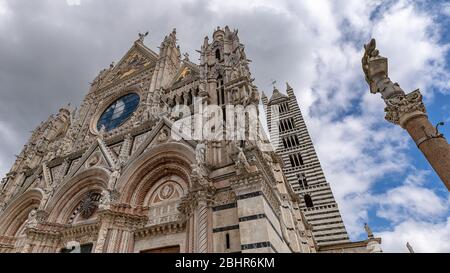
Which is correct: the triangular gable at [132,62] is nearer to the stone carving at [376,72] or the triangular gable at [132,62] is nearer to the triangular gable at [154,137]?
the triangular gable at [154,137]

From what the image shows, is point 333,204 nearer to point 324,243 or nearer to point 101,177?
point 324,243

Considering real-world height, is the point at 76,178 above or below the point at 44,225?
above

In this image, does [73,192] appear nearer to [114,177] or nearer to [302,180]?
[114,177]

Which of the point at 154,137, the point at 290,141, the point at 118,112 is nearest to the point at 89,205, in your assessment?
the point at 154,137

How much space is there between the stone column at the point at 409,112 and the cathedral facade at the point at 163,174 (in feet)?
13.0

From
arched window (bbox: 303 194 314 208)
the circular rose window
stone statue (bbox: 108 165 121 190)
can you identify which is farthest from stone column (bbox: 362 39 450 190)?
arched window (bbox: 303 194 314 208)

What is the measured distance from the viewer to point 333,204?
23.1m

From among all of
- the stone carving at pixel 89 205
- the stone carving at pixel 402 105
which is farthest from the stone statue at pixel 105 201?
the stone carving at pixel 402 105

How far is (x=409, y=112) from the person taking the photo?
5414 mm

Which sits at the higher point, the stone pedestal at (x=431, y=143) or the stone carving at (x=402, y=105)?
the stone carving at (x=402, y=105)

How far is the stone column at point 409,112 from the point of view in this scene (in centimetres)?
475

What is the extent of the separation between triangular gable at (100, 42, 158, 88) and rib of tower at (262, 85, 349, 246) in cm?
1440
